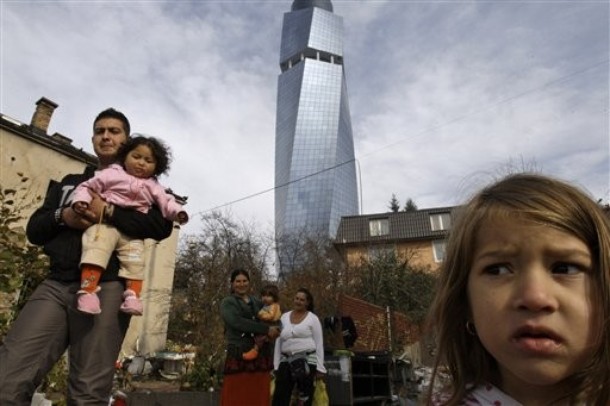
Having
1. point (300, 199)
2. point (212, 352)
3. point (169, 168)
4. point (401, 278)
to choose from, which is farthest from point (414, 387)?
point (300, 199)

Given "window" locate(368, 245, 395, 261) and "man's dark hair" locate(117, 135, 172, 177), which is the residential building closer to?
"window" locate(368, 245, 395, 261)

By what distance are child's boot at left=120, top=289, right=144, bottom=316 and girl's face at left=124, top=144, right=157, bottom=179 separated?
648mm

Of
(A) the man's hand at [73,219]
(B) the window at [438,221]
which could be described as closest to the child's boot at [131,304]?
(A) the man's hand at [73,219]

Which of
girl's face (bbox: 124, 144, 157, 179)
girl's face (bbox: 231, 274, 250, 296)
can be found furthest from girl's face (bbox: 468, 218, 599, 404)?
girl's face (bbox: 231, 274, 250, 296)

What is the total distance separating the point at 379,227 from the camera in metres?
34.1

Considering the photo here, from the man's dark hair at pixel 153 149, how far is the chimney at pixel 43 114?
12.4m

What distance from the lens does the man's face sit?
222cm

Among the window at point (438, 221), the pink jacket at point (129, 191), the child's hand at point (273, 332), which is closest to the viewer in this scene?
the pink jacket at point (129, 191)

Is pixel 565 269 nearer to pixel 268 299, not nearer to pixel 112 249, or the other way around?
pixel 112 249

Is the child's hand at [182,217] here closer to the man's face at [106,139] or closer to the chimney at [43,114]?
the man's face at [106,139]

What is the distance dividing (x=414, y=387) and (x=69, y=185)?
7.51 m

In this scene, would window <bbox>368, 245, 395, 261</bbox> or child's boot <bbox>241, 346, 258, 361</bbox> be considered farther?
window <bbox>368, 245, 395, 261</bbox>

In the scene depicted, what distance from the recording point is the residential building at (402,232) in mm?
31266

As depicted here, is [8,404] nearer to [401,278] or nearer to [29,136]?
[29,136]
